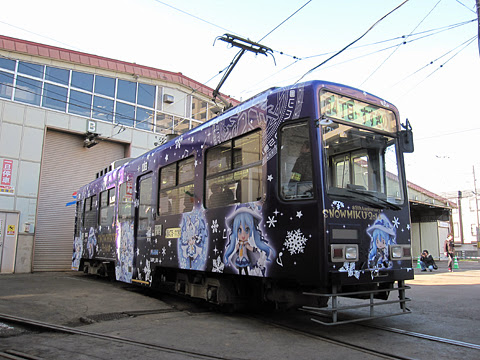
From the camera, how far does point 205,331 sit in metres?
5.21

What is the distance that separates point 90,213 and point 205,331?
336 inches

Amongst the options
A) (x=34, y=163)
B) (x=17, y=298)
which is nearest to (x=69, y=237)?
(x=34, y=163)

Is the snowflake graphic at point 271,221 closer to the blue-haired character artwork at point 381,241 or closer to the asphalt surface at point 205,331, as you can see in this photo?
the blue-haired character artwork at point 381,241

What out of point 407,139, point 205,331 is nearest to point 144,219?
point 205,331

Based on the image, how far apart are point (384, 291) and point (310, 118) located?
2.45 meters

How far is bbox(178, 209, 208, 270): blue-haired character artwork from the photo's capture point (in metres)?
6.38

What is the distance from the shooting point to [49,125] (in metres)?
15.9

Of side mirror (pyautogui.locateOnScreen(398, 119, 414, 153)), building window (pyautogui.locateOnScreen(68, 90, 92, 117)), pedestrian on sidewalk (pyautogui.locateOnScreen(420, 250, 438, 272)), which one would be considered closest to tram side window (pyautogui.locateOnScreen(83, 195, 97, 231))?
building window (pyautogui.locateOnScreen(68, 90, 92, 117))

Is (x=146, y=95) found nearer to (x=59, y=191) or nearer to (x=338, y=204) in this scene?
(x=59, y=191)

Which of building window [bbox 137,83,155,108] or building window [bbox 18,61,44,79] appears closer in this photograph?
building window [bbox 18,61,44,79]

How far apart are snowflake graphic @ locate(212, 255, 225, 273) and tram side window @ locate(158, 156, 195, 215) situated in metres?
1.17

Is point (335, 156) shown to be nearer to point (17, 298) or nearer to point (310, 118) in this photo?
point (310, 118)

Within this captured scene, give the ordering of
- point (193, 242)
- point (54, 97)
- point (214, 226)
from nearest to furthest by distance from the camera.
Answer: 1. point (214, 226)
2. point (193, 242)
3. point (54, 97)

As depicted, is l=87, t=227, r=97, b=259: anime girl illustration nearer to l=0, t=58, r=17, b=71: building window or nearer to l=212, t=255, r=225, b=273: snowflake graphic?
l=212, t=255, r=225, b=273: snowflake graphic
